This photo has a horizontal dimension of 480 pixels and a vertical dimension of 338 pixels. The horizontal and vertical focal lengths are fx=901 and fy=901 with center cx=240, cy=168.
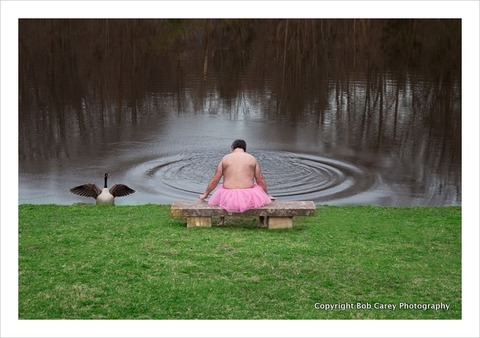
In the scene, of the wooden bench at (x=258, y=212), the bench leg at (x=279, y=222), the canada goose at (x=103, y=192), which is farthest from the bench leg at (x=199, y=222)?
the canada goose at (x=103, y=192)

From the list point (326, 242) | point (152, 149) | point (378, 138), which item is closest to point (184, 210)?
point (326, 242)

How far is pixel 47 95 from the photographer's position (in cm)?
2000

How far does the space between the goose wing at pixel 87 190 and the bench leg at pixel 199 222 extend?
235 cm

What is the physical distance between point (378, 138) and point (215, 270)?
30.7 feet

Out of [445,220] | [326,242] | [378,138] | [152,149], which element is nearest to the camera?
[326,242]

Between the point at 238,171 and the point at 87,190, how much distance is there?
9.02ft

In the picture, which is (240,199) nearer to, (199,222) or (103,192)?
(199,222)

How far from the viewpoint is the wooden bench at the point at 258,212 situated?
11234mm

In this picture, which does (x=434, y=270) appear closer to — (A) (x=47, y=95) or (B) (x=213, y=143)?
(B) (x=213, y=143)

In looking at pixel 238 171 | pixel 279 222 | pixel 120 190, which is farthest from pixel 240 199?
pixel 120 190

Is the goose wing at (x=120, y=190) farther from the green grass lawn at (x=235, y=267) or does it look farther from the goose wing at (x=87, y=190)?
the green grass lawn at (x=235, y=267)

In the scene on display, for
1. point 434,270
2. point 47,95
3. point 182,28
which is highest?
point 182,28

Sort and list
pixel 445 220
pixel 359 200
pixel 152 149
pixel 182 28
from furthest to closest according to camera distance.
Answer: pixel 182 28 → pixel 152 149 → pixel 359 200 → pixel 445 220

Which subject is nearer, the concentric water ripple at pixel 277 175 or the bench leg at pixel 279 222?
the bench leg at pixel 279 222
